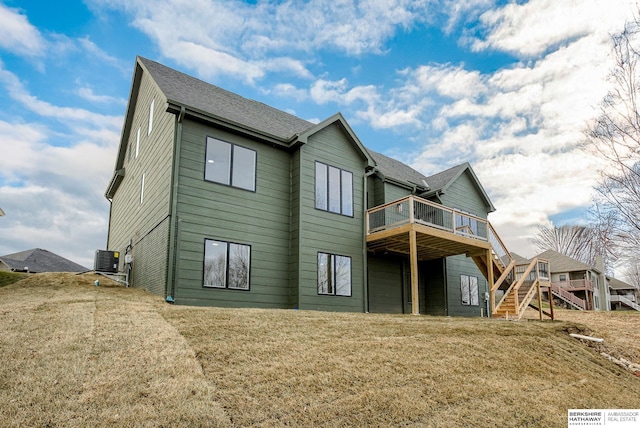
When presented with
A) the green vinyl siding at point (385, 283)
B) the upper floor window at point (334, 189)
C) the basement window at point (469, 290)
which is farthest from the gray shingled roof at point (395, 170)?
the basement window at point (469, 290)

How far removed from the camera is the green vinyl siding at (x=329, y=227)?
13195mm

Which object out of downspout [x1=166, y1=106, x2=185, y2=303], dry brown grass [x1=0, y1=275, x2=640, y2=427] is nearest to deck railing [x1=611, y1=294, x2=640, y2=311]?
dry brown grass [x1=0, y1=275, x2=640, y2=427]

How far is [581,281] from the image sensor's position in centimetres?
3734

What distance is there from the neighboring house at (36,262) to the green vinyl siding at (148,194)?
44.7 ft

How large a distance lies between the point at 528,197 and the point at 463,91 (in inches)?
730

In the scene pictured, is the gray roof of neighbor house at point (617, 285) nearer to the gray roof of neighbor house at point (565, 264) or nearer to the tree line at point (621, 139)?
the gray roof of neighbor house at point (565, 264)

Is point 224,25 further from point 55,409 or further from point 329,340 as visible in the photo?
point 55,409

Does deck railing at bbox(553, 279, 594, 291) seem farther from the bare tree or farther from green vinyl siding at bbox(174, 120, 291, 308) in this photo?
green vinyl siding at bbox(174, 120, 291, 308)

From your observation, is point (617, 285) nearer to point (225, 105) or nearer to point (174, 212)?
point (225, 105)

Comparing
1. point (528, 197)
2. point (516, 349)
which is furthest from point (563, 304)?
point (516, 349)

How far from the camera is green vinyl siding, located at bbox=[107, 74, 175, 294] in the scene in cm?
1191

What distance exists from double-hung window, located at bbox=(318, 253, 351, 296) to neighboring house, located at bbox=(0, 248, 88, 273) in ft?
73.0

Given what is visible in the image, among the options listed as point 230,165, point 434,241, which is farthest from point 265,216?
point 434,241
